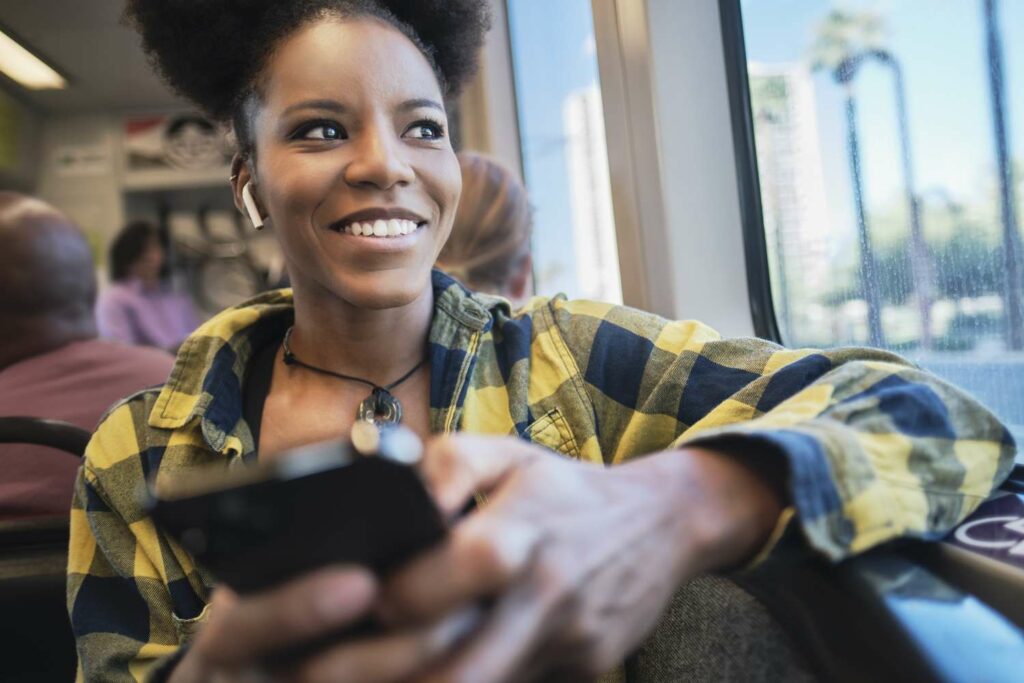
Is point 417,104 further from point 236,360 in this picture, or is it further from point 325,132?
point 236,360

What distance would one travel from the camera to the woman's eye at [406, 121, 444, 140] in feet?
3.60

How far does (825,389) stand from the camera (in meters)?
0.74

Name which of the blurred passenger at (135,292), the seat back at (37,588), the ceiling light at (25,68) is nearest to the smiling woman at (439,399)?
the seat back at (37,588)

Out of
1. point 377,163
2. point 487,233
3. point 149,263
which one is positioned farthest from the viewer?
point 149,263

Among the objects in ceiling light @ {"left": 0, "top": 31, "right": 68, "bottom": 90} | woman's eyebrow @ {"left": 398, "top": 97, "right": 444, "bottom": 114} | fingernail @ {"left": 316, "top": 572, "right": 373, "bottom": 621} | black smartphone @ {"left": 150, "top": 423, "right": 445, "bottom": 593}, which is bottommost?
fingernail @ {"left": 316, "top": 572, "right": 373, "bottom": 621}

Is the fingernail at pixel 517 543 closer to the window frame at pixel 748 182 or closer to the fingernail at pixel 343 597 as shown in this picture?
the fingernail at pixel 343 597

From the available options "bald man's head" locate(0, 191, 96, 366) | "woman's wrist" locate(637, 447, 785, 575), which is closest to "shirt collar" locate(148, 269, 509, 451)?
"woman's wrist" locate(637, 447, 785, 575)

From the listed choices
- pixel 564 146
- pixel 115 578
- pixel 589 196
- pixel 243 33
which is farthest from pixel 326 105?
pixel 564 146

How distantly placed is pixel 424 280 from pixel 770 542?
0.60 metres

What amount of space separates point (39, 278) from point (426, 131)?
3.62 ft

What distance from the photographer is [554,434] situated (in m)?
1.08

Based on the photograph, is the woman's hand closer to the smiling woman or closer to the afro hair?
the smiling woman

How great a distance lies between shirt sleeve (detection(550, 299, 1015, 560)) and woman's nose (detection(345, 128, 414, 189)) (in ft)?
1.16

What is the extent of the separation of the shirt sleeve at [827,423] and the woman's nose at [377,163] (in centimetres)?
35
